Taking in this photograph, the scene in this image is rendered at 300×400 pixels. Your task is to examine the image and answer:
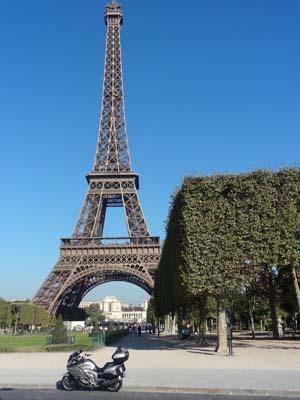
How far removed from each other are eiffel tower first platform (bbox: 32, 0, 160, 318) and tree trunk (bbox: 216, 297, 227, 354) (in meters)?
41.5

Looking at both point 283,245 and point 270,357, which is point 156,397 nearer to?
point 270,357

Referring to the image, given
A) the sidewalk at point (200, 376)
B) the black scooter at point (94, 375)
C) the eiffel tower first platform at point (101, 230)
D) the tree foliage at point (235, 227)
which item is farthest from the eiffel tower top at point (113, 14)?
the black scooter at point (94, 375)

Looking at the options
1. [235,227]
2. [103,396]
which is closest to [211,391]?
[103,396]

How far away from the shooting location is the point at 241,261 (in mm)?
25000

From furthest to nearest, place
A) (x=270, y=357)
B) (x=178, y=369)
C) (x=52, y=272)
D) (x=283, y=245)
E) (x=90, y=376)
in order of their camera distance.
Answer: (x=52, y=272) < (x=283, y=245) < (x=270, y=357) < (x=178, y=369) < (x=90, y=376)

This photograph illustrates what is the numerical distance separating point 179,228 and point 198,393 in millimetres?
15213

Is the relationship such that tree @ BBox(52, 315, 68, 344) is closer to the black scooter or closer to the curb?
the curb

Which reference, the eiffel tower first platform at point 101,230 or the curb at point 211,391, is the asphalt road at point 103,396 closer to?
the curb at point 211,391

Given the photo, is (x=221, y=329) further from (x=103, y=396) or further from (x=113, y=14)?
(x=113, y=14)

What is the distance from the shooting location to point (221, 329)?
25703mm

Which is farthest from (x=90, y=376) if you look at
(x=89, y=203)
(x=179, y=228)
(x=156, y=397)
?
(x=89, y=203)

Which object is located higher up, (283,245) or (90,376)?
(283,245)

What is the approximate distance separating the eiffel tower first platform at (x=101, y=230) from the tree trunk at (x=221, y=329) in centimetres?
4151

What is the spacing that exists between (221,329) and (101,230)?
198 ft
